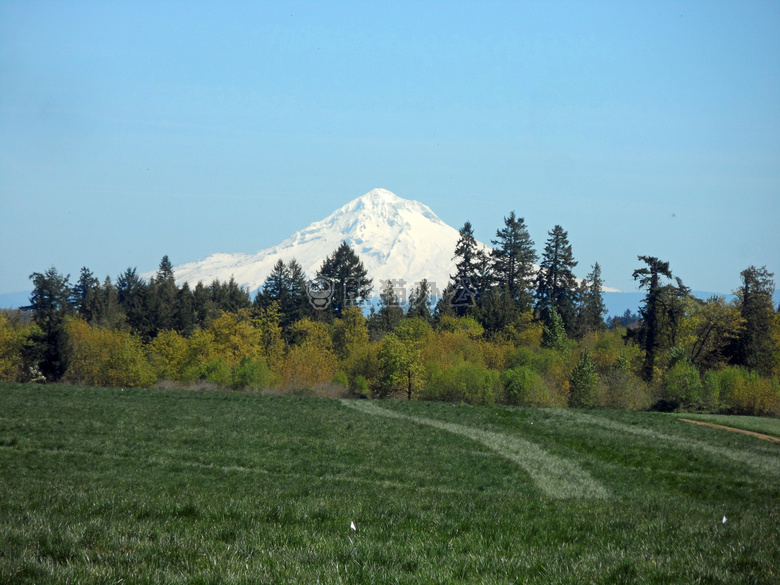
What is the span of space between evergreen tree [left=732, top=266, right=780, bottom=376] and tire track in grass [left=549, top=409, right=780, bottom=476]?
3902 centimetres

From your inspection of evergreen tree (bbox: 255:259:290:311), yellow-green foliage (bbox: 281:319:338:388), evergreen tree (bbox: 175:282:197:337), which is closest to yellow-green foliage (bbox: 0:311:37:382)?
evergreen tree (bbox: 175:282:197:337)

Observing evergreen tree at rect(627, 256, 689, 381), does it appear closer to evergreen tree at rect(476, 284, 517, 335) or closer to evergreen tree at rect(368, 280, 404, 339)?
evergreen tree at rect(476, 284, 517, 335)

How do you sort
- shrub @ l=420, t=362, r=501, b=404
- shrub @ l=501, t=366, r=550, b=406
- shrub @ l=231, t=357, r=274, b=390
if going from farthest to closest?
shrub @ l=231, t=357, r=274, b=390
shrub @ l=420, t=362, r=501, b=404
shrub @ l=501, t=366, r=550, b=406

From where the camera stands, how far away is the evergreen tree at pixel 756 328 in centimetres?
6831

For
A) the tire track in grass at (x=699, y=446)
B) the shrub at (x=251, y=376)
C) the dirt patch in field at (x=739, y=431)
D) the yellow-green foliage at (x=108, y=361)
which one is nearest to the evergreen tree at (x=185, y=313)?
the yellow-green foliage at (x=108, y=361)

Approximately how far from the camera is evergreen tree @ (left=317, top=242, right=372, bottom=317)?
104000 millimetres

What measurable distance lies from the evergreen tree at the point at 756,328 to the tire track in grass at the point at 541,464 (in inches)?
1928

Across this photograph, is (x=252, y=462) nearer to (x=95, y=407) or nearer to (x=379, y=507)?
(x=379, y=507)

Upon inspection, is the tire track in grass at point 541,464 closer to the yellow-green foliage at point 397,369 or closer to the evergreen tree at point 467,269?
the yellow-green foliage at point 397,369

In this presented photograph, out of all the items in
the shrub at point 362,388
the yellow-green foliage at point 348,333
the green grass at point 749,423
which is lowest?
the shrub at point 362,388

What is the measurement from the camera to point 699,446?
2847cm

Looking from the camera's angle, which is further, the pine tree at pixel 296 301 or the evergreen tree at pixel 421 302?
the evergreen tree at pixel 421 302

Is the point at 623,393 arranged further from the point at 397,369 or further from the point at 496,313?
the point at 496,313

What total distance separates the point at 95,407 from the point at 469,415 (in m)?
22.0
